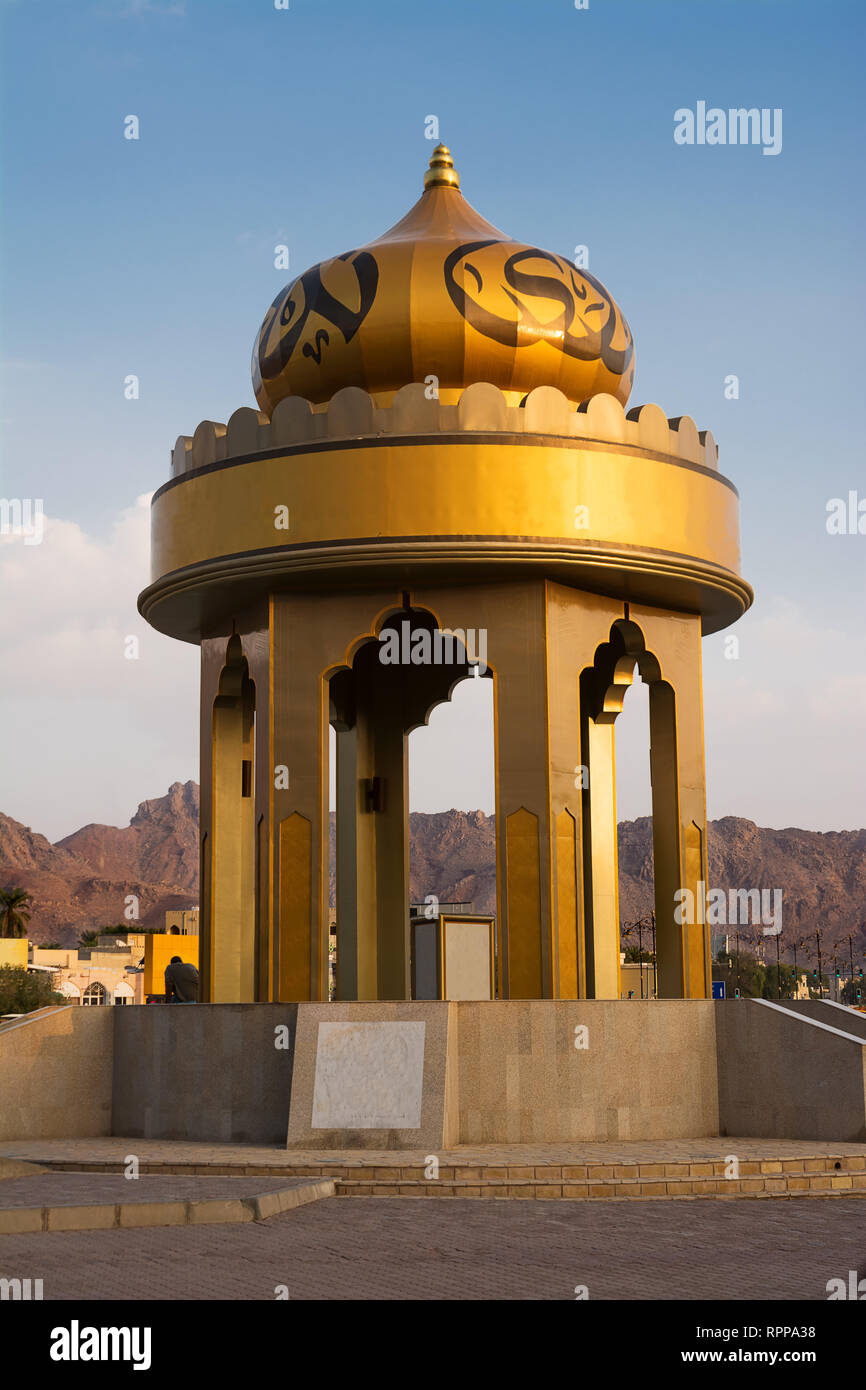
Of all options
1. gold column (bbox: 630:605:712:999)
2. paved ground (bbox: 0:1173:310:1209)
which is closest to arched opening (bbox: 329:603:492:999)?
gold column (bbox: 630:605:712:999)

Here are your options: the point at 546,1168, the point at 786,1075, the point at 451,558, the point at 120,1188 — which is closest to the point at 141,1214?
the point at 120,1188

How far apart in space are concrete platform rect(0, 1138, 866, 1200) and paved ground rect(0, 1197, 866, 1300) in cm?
70

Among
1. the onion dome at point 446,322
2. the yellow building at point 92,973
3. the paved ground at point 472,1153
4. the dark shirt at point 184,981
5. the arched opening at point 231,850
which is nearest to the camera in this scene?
the paved ground at point 472,1153

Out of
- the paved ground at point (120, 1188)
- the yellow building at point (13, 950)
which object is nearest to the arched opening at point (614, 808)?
the paved ground at point (120, 1188)

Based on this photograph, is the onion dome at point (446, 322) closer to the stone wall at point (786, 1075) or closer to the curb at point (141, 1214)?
the stone wall at point (786, 1075)

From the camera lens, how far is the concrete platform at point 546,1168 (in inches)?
643

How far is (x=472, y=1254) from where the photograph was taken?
40.8ft

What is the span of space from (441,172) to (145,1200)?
17.2 m

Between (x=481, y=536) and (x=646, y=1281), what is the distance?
1229 cm

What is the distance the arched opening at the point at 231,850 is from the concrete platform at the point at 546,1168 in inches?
221

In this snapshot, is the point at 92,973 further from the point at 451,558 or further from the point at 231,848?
the point at 451,558

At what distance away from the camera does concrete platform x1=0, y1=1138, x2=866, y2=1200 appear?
1634 centimetres

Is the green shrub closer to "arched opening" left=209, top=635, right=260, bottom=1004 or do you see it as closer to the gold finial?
"arched opening" left=209, top=635, right=260, bottom=1004
